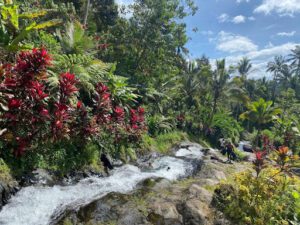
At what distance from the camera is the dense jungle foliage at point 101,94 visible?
635cm

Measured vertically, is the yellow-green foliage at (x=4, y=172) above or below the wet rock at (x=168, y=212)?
above

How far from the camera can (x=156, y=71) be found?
17594 millimetres

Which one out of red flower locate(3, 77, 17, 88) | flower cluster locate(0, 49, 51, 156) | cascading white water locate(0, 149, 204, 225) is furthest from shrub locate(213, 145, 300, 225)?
red flower locate(3, 77, 17, 88)

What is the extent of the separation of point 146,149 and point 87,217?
705 cm

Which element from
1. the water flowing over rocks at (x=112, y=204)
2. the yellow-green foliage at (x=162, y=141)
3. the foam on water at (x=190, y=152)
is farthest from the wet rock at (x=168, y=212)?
the foam on water at (x=190, y=152)

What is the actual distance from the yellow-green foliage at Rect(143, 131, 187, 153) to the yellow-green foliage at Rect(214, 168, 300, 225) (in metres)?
6.40

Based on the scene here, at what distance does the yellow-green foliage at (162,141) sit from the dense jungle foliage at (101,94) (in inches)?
3.5

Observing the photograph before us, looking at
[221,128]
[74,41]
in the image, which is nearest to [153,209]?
[74,41]

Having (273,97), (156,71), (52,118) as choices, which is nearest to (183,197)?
(52,118)

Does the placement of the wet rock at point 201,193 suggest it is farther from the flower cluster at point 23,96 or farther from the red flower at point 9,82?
the red flower at point 9,82

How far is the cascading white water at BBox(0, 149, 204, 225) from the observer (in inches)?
204

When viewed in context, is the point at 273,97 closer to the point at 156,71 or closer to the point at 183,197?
the point at 156,71

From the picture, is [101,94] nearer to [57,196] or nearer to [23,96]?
[23,96]

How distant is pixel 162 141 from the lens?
15.2m
